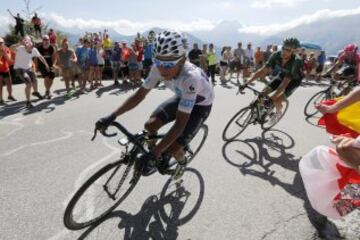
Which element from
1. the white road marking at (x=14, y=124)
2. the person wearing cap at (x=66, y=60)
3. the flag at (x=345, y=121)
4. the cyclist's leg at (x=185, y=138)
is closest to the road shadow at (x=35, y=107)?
the white road marking at (x=14, y=124)

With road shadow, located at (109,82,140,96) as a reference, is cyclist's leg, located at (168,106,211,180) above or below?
above

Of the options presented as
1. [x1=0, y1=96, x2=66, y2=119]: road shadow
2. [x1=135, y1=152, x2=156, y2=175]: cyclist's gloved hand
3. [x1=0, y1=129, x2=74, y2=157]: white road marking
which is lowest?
[x1=0, y1=96, x2=66, y2=119]: road shadow

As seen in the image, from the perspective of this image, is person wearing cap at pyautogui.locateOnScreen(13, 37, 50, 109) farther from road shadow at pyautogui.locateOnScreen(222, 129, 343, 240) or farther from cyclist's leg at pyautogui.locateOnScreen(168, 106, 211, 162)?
cyclist's leg at pyautogui.locateOnScreen(168, 106, 211, 162)

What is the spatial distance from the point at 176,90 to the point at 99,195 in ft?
5.33

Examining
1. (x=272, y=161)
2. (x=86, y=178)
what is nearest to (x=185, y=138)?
(x=86, y=178)

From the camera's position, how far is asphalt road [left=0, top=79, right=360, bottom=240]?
12.0 ft

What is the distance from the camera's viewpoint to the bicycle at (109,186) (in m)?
3.51

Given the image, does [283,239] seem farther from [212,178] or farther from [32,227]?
[32,227]

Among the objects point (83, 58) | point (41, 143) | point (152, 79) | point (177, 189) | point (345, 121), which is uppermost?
point (152, 79)

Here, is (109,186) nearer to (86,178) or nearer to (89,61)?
(86,178)

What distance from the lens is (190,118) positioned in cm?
438

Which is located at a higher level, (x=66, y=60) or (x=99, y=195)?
(x=66, y=60)

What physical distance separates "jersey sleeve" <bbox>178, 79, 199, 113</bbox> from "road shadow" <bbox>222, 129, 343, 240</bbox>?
201 cm

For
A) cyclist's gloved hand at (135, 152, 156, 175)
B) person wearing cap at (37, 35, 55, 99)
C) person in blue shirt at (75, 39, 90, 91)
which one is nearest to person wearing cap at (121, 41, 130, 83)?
person in blue shirt at (75, 39, 90, 91)
